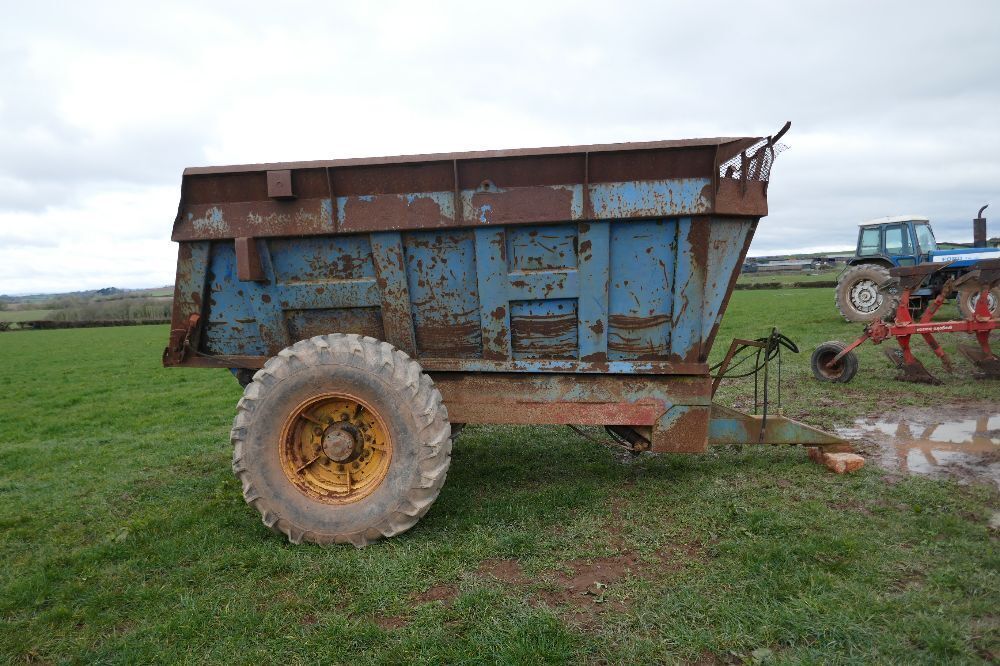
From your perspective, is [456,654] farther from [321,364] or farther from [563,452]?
[563,452]

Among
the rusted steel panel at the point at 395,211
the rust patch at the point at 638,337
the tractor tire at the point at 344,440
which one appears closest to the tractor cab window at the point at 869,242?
the rust patch at the point at 638,337

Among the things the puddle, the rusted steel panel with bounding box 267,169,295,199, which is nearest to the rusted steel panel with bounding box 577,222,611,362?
the rusted steel panel with bounding box 267,169,295,199

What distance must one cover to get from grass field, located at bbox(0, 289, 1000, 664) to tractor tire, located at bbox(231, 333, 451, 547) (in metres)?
0.19

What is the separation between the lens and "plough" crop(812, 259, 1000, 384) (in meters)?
7.97

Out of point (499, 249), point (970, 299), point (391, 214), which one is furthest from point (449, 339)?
point (970, 299)

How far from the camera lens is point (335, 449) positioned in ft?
13.2

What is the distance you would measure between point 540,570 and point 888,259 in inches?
638

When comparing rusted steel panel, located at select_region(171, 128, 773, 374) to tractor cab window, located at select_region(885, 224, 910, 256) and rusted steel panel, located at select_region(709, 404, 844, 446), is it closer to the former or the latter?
rusted steel panel, located at select_region(709, 404, 844, 446)

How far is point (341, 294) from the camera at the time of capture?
14.3ft

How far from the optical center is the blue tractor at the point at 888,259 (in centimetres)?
1520

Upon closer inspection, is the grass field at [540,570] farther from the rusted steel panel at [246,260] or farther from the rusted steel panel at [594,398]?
the rusted steel panel at [246,260]

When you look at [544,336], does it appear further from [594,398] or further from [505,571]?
[505,571]

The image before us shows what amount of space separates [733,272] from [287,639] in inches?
139

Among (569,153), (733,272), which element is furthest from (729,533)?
(569,153)
